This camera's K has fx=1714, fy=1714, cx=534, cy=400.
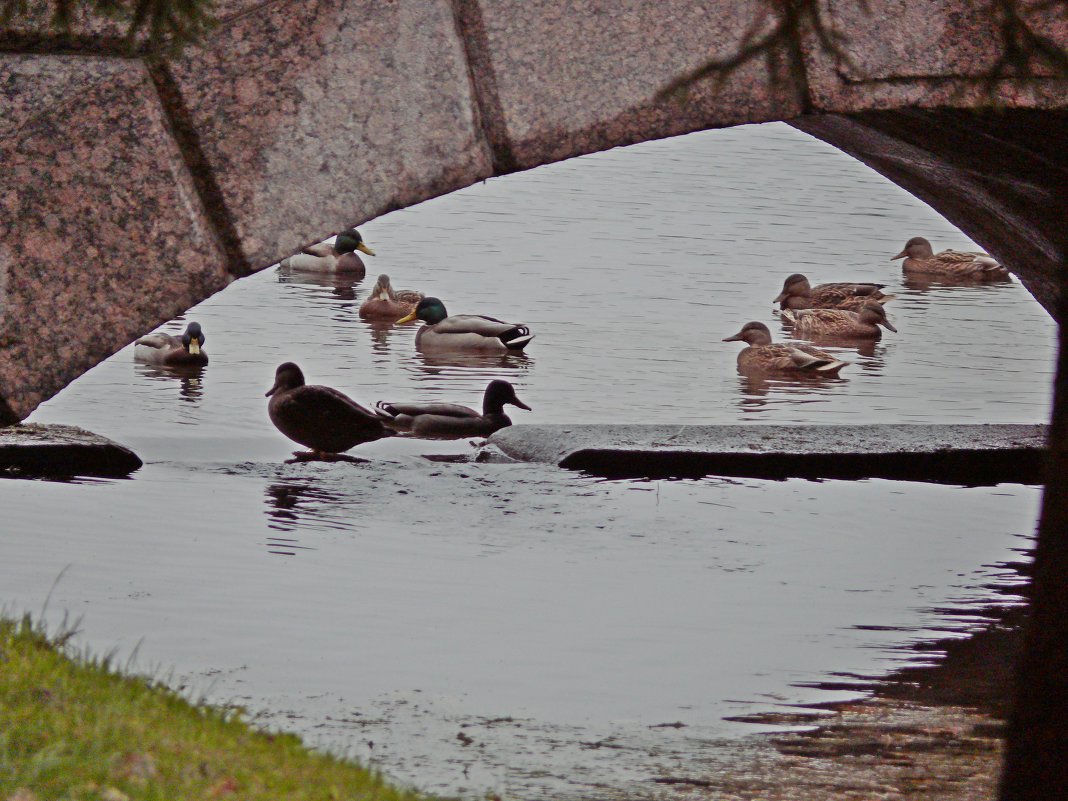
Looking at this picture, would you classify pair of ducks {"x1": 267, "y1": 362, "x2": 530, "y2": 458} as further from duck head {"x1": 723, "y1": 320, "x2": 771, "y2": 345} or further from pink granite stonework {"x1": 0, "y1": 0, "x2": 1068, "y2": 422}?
pink granite stonework {"x1": 0, "y1": 0, "x2": 1068, "y2": 422}

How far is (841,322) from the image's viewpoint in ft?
45.2

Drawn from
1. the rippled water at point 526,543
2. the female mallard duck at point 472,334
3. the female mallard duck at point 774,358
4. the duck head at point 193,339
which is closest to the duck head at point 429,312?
the female mallard duck at point 472,334

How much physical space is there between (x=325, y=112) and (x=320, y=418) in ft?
13.9

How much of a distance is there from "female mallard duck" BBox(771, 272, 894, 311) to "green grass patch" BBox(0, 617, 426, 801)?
10.8 meters

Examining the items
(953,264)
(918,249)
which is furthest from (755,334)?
(953,264)

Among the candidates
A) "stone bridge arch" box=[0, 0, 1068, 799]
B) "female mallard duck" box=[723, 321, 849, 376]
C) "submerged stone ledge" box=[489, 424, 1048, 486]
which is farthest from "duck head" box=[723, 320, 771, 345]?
"stone bridge arch" box=[0, 0, 1068, 799]

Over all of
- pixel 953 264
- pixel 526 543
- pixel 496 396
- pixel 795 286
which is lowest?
pixel 526 543

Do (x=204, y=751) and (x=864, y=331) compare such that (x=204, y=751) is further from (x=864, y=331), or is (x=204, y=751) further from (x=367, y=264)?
(x=367, y=264)

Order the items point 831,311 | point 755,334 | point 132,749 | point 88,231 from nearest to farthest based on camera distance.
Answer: point 132,749 < point 88,231 < point 755,334 < point 831,311

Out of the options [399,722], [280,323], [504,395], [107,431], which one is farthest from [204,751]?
[280,323]

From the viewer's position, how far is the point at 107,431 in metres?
9.52

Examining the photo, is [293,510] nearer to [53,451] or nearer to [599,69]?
[53,451]

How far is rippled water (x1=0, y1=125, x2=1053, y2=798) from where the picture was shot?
16.3 feet

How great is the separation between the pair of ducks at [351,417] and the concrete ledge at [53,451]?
1604 millimetres
